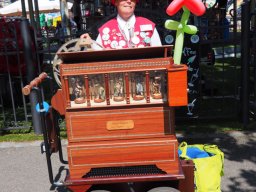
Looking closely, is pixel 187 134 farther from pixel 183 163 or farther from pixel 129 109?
pixel 129 109

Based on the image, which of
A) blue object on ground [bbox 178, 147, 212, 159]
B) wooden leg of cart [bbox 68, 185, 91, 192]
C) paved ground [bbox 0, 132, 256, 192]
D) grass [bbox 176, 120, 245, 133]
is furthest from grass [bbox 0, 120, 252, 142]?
wooden leg of cart [bbox 68, 185, 91, 192]

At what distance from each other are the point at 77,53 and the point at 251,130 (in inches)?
135

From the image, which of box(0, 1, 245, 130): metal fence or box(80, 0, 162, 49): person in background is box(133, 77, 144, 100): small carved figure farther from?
box(0, 1, 245, 130): metal fence

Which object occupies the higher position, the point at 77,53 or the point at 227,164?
the point at 77,53

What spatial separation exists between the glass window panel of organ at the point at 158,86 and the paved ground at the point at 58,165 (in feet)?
5.06

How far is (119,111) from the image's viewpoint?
2668mm

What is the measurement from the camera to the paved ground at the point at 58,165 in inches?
153

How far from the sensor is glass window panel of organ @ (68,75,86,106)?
8.84ft

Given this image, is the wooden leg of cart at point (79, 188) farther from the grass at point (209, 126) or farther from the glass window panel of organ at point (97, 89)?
the grass at point (209, 126)

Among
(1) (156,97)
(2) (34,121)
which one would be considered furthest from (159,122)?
(2) (34,121)

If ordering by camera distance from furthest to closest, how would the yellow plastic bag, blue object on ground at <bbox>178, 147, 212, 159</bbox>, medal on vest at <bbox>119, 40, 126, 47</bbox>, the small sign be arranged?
blue object on ground at <bbox>178, 147, 212, 159</bbox> < the yellow plastic bag < medal on vest at <bbox>119, 40, 126, 47</bbox> < the small sign

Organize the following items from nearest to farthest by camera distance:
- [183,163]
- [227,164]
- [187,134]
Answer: [183,163] < [227,164] < [187,134]

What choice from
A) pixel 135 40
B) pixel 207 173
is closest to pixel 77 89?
pixel 135 40

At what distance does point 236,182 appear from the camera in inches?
151
